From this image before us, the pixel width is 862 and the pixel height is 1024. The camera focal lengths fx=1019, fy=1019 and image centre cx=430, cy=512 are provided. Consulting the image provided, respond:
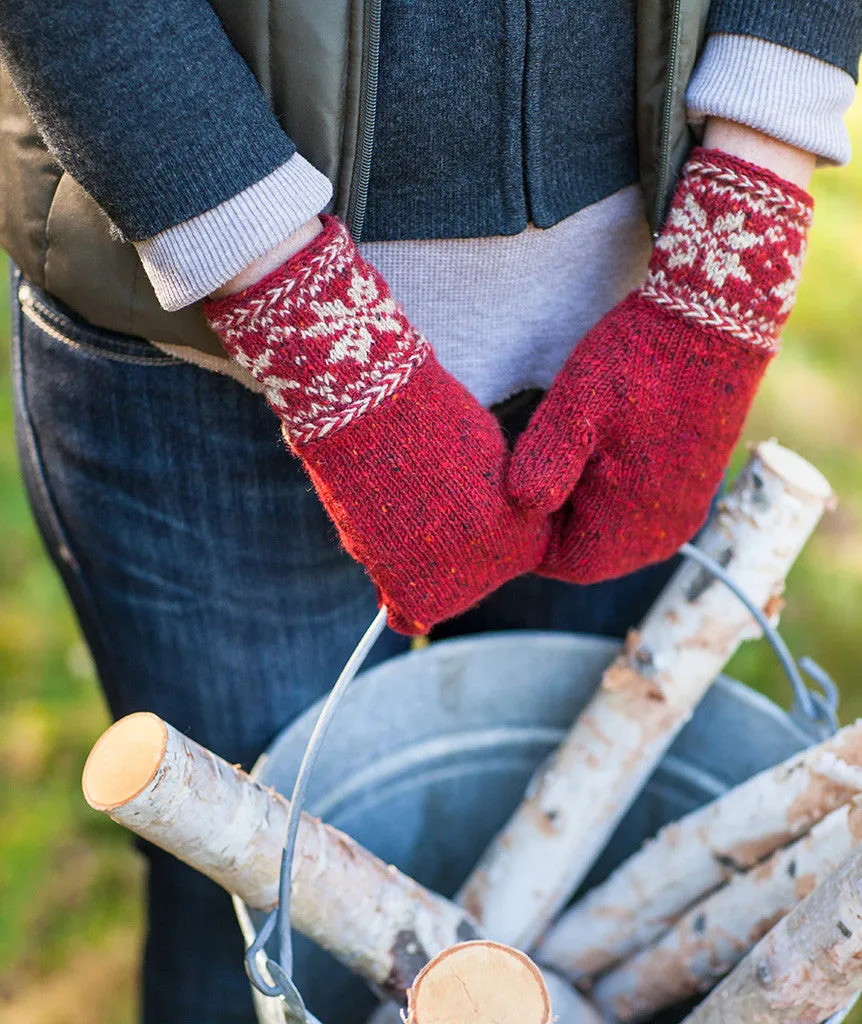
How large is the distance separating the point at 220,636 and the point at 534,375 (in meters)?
0.38

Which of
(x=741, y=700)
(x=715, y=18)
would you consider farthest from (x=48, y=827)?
(x=715, y=18)

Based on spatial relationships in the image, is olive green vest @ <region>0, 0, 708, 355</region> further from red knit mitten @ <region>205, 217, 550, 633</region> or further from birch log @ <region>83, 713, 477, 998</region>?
birch log @ <region>83, 713, 477, 998</region>

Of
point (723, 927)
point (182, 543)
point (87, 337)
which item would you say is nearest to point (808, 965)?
point (723, 927)

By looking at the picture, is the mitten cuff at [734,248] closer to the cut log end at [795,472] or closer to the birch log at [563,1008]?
the cut log end at [795,472]

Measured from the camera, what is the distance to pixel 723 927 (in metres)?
0.94

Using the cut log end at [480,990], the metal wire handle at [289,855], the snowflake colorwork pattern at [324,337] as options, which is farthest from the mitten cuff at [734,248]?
the cut log end at [480,990]

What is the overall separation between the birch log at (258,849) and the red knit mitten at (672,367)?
0.31 m

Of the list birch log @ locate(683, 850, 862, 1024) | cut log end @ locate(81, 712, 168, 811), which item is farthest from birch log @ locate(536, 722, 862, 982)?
cut log end @ locate(81, 712, 168, 811)

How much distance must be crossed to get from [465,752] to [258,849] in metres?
0.43

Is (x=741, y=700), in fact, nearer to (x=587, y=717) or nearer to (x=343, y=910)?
(x=587, y=717)

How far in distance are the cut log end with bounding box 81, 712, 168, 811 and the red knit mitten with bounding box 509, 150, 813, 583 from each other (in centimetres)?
32

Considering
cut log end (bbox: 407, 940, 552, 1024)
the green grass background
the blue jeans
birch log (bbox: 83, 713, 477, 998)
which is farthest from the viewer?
the green grass background

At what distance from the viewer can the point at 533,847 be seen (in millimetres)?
1066

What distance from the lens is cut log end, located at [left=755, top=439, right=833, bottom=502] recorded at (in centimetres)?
100
